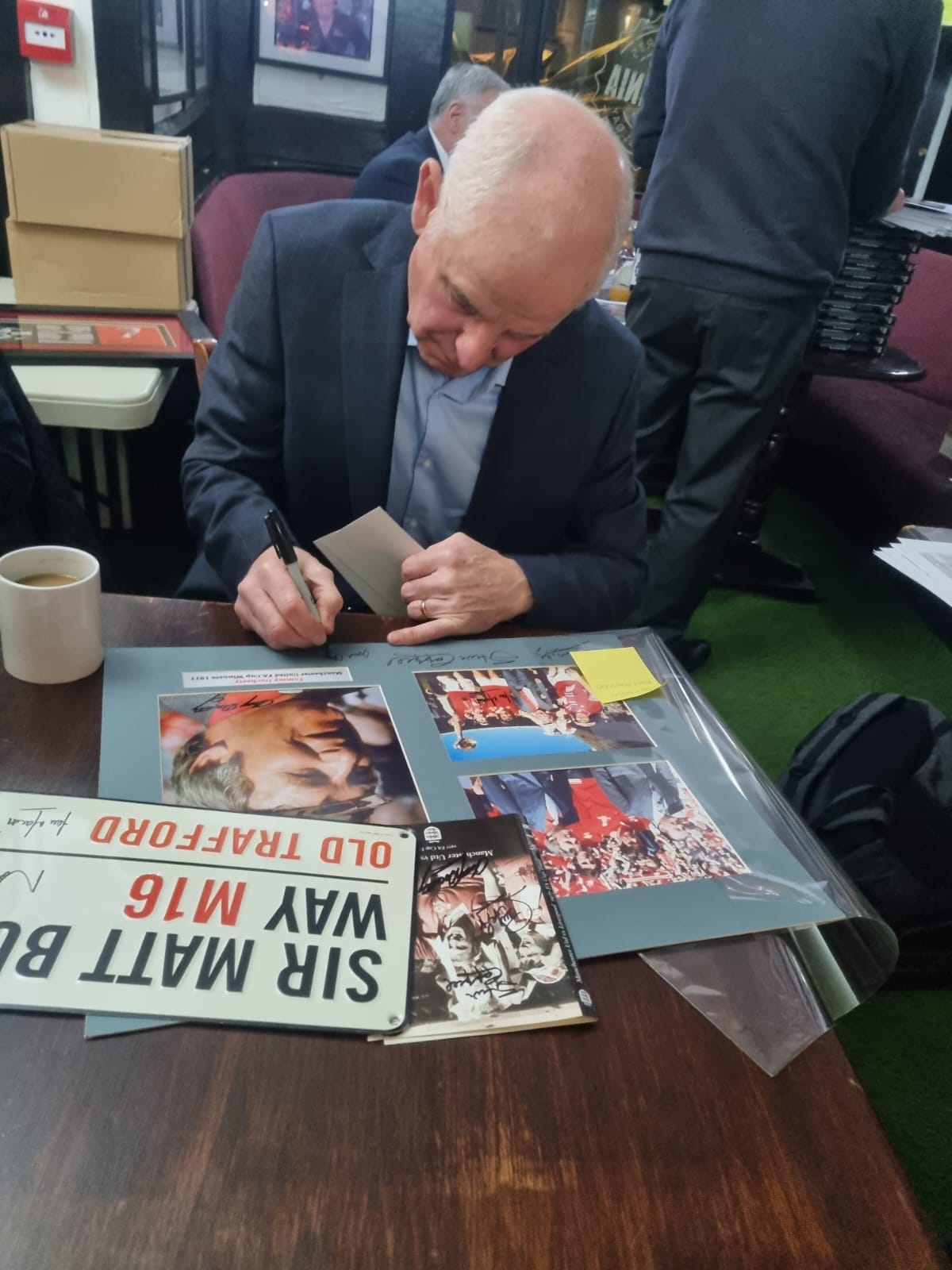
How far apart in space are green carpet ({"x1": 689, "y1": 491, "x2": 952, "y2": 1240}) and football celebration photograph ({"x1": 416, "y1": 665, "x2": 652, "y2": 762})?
3.19ft

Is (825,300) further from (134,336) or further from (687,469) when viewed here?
(134,336)

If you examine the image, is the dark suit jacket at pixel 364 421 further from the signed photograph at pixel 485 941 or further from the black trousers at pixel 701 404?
the black trousers at pixel 701 404

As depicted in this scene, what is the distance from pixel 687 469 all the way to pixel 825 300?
602mm

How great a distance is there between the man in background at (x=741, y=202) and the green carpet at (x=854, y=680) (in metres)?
0.38

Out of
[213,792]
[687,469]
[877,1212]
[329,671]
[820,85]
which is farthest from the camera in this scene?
[687,469]

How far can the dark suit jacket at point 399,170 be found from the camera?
2.31 metres

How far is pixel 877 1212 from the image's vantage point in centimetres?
44

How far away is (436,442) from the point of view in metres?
1.11

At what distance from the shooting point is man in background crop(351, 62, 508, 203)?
232 centimetres

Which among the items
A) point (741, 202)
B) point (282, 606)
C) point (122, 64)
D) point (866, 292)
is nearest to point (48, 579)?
point (282, 606)

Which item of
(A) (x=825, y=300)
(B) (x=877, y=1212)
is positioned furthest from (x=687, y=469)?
(B) (x=877, y=1212)
